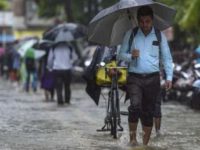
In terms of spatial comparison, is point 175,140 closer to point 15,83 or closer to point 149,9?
point 149,9

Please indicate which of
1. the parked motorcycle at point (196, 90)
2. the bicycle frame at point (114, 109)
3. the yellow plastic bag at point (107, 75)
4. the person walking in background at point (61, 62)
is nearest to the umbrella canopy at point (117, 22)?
the yellow plastic bag at point (107, 75)

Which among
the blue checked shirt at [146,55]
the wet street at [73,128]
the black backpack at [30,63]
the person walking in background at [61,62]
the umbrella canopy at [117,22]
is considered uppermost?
the umbrella canopy at [117,22]

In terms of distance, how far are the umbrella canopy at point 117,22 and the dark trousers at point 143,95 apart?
0.90 m

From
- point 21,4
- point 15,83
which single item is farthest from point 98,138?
point 21,4

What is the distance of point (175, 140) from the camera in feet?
38.4

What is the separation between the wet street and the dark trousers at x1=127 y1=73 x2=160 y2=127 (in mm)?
468

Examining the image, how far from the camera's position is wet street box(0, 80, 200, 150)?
11.0 meters

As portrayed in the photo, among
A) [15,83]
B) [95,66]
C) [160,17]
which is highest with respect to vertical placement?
[160,17]

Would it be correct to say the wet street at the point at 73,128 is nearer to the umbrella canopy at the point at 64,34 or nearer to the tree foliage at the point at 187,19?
the umbrella canopy at the point at 64,34

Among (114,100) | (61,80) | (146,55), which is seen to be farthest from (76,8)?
(146,55)

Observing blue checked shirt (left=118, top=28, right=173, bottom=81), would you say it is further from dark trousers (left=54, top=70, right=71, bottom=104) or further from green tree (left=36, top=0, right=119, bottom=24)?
green tree (left=36, top=0, right=119, bottom=24)

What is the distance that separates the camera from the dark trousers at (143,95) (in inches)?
408

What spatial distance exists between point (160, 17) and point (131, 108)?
1589 mm

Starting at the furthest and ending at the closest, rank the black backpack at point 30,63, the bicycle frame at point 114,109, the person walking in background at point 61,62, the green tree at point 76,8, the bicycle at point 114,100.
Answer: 1. the green tree at point 76,8
2. the black backpack at point 30,63
3. the person walking in background at point 61,62
4. the bicycle frame at point 114,109
5. the bicycle at point 114,100
